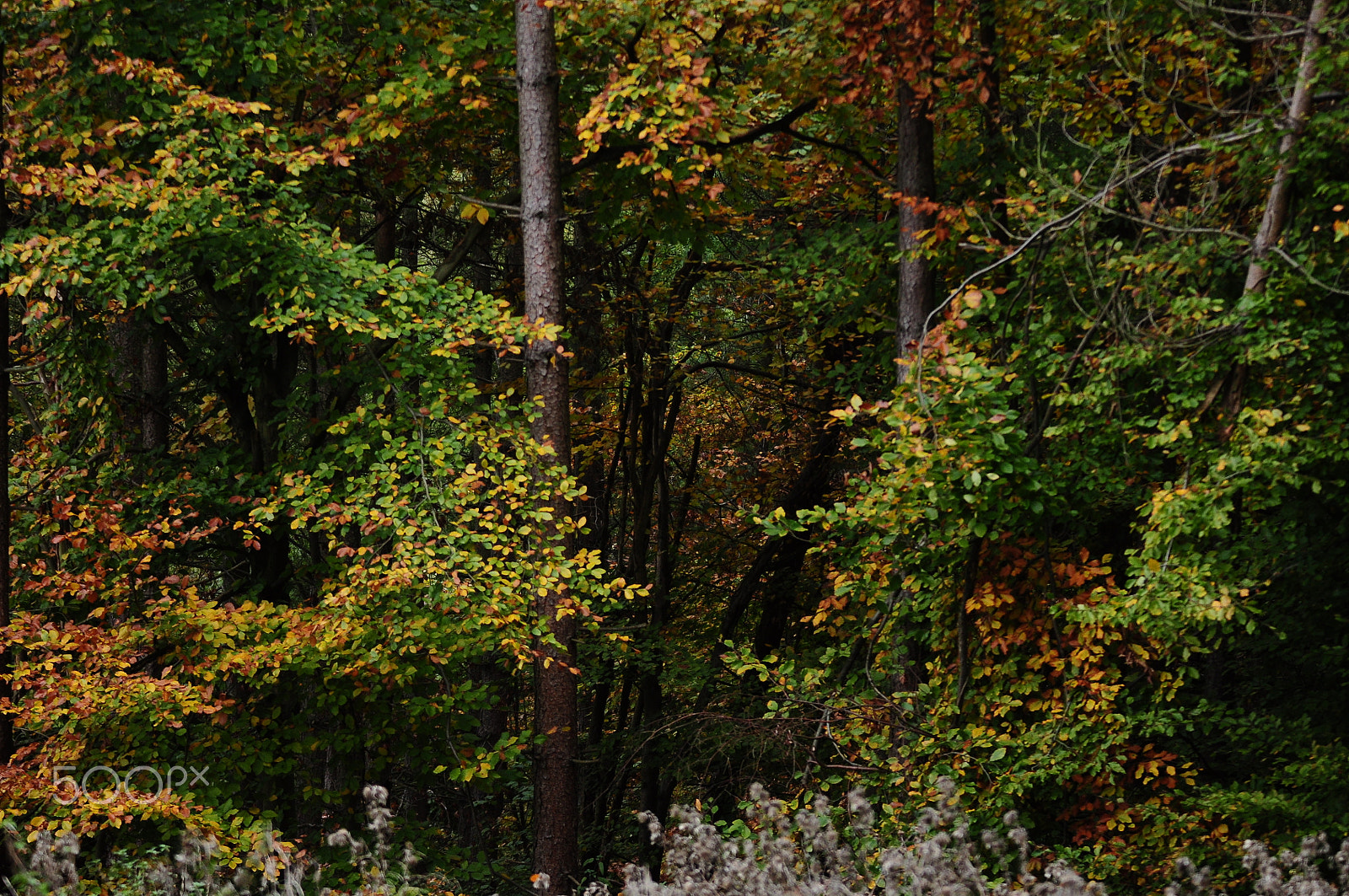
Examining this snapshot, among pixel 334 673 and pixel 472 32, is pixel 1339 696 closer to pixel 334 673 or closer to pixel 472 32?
pixel 334 673


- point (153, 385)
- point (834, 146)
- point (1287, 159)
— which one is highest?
point (834, 146)

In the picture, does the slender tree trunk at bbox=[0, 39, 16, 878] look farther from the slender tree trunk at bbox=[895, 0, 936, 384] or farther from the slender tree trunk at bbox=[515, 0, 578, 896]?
the slender tree trunk at bbox=[895, 0, 936, 384]

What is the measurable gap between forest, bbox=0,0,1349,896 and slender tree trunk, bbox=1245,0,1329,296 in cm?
2

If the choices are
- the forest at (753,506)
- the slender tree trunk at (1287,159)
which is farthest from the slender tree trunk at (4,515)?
the slender tree trunk at (1287,159)

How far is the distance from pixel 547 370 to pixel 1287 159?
15.8ft

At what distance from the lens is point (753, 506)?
8.05 metres

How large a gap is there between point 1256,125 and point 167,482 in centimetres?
753

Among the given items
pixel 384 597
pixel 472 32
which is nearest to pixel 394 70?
pixel 472 32

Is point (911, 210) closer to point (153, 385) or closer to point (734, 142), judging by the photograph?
point (734, 142)

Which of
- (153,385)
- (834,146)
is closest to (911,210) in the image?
(834,146)

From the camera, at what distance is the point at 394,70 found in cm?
768

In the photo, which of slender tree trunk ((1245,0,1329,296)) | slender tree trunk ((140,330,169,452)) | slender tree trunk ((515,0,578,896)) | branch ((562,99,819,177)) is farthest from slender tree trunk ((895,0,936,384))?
slender tree trunk ((140,330,169,452))

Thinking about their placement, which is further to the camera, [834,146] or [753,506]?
[834,146]

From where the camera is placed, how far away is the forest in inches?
220
